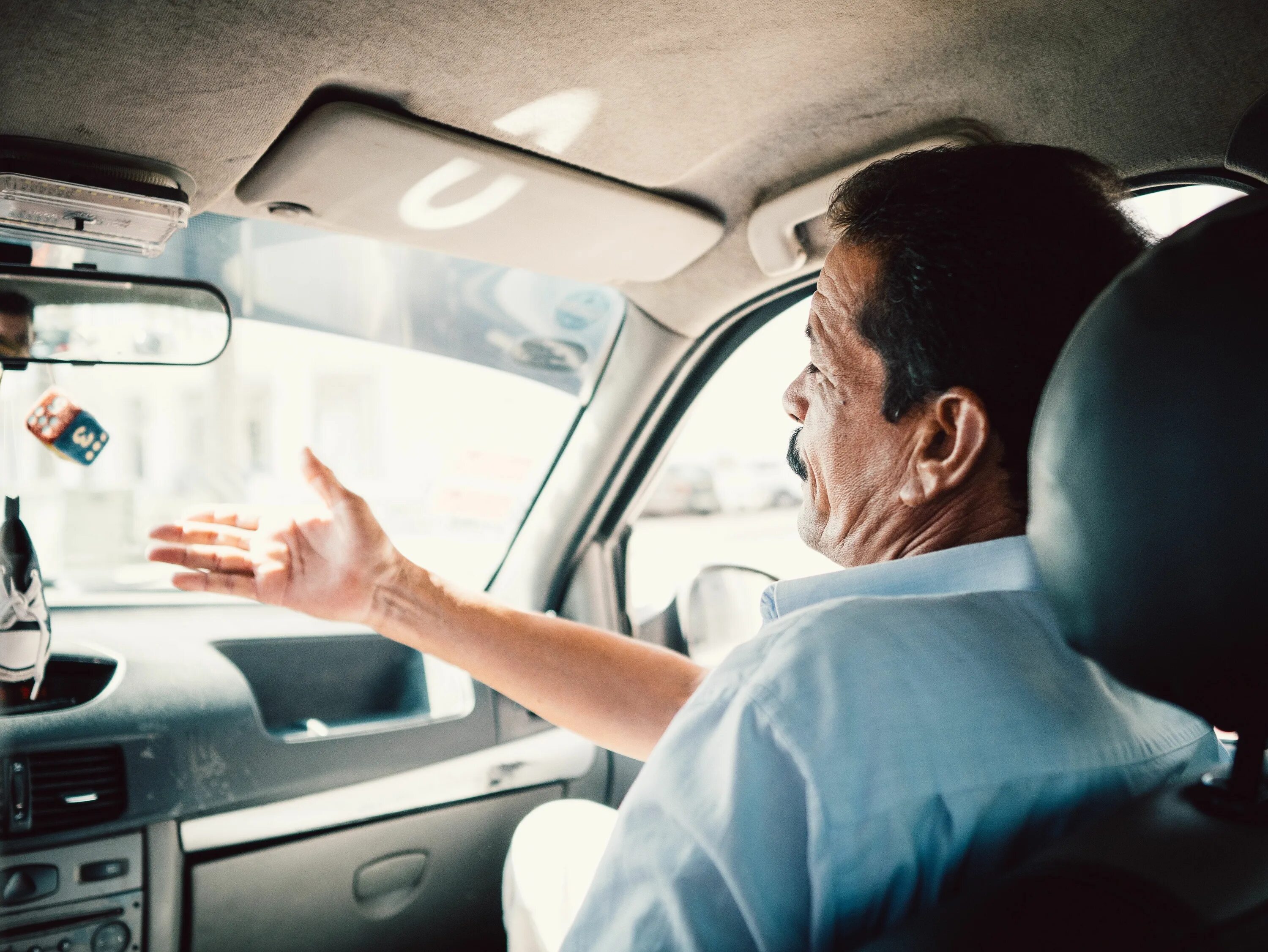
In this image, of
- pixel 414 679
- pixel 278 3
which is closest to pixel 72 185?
pixel 278 3

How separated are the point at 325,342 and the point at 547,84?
2480 mm

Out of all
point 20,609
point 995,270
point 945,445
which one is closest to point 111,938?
point 20,609

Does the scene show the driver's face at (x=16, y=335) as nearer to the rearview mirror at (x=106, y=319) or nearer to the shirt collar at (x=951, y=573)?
the rearview mirror at (x=106, y=319)

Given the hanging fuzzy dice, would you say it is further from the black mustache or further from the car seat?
the car seat

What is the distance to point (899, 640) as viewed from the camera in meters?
0.97

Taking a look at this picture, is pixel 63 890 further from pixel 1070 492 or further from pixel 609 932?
pixel 1070 492

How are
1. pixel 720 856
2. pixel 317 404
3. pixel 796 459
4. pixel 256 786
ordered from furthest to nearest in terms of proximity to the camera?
pixel 317 404 → pixel 256 786 → pixel 796 459 → pixel 720 856

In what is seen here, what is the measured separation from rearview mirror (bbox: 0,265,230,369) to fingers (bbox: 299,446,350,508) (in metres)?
0.46

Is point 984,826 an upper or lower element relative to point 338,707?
upper

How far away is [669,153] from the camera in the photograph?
6.32 ft

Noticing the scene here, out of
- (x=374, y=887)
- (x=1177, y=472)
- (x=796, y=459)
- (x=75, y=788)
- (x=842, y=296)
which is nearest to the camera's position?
(x=1177, y=472)

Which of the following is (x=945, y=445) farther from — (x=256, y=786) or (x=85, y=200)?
(x=256, y=786)

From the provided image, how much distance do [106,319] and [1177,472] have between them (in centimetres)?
212

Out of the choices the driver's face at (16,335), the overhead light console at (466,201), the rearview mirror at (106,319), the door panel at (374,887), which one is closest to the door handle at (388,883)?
the door panel at (374,887)
